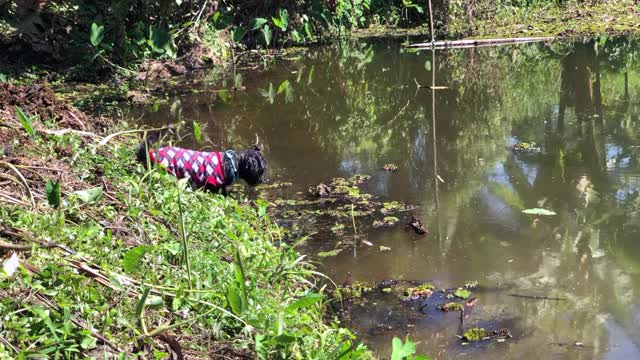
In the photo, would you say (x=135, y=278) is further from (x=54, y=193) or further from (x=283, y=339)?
(x=283, y=339)

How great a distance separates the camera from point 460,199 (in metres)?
5.09

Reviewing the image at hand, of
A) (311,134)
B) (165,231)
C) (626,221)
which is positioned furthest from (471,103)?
(165,231)

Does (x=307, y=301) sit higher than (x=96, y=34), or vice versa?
(x=96, y=34)

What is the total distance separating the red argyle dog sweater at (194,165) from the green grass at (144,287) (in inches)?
29.7

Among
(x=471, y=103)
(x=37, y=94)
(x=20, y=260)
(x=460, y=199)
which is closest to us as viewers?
(x=20, y=260)

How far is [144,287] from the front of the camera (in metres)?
2.50

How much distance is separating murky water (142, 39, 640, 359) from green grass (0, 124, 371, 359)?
2.17 feet

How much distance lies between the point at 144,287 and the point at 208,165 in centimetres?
226

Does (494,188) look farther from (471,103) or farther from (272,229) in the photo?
(471,103)

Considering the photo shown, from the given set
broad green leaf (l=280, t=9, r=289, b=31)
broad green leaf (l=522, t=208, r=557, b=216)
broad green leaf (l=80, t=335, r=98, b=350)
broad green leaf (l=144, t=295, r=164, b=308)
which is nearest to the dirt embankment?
broad green leaf (l=144, t=295, r=164, b=308)

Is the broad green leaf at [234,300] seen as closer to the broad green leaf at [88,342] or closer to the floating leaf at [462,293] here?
the broad green leaf at [88,342]

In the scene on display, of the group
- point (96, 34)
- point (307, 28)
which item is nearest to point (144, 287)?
point (96, 34)

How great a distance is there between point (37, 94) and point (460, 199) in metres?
3.68

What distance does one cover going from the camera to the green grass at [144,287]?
2.28 metres
